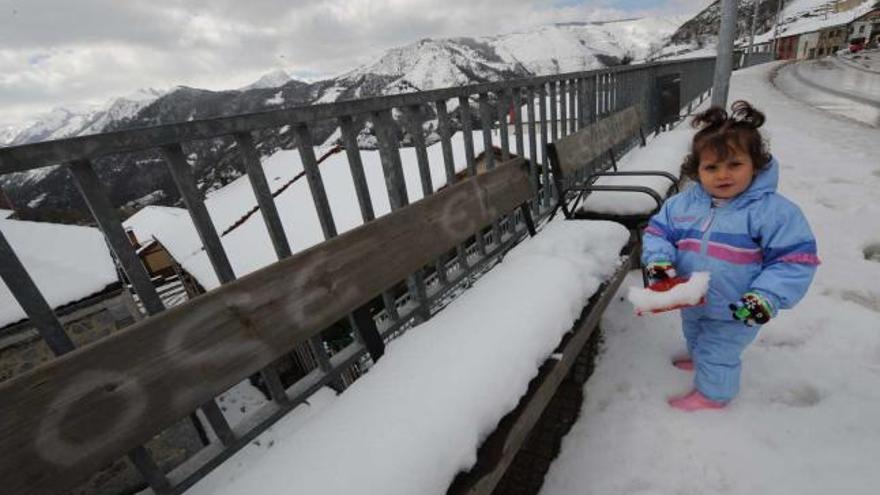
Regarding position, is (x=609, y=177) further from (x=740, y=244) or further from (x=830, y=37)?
(x=830, y=37)

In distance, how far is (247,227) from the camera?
1209 centimetres

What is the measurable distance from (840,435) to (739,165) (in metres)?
1.33

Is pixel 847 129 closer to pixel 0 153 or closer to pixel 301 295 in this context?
pixel 301 295

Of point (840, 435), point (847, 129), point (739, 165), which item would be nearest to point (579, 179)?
point (739, 165)

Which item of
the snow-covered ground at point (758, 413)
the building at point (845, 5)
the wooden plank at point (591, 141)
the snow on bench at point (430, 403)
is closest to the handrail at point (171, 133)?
the snow on bench at point (430, 403)

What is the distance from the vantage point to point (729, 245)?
2090 millimetres

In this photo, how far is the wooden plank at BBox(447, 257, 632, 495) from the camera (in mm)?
1463

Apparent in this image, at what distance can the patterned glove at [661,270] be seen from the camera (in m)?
2.20

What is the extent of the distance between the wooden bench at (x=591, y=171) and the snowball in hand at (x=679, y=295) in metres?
1.35

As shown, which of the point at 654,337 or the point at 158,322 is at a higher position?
the point at 158,322

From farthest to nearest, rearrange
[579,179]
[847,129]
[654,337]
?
[847,129] < [579,179] < [654,337]

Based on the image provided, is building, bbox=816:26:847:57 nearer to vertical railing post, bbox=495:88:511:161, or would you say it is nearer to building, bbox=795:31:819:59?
building, bbox=795:31:819:59

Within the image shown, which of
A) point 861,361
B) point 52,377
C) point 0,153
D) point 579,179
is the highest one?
point 0,153

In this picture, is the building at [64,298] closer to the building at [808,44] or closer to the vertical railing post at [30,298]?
the vertical railing post at [30,298]
